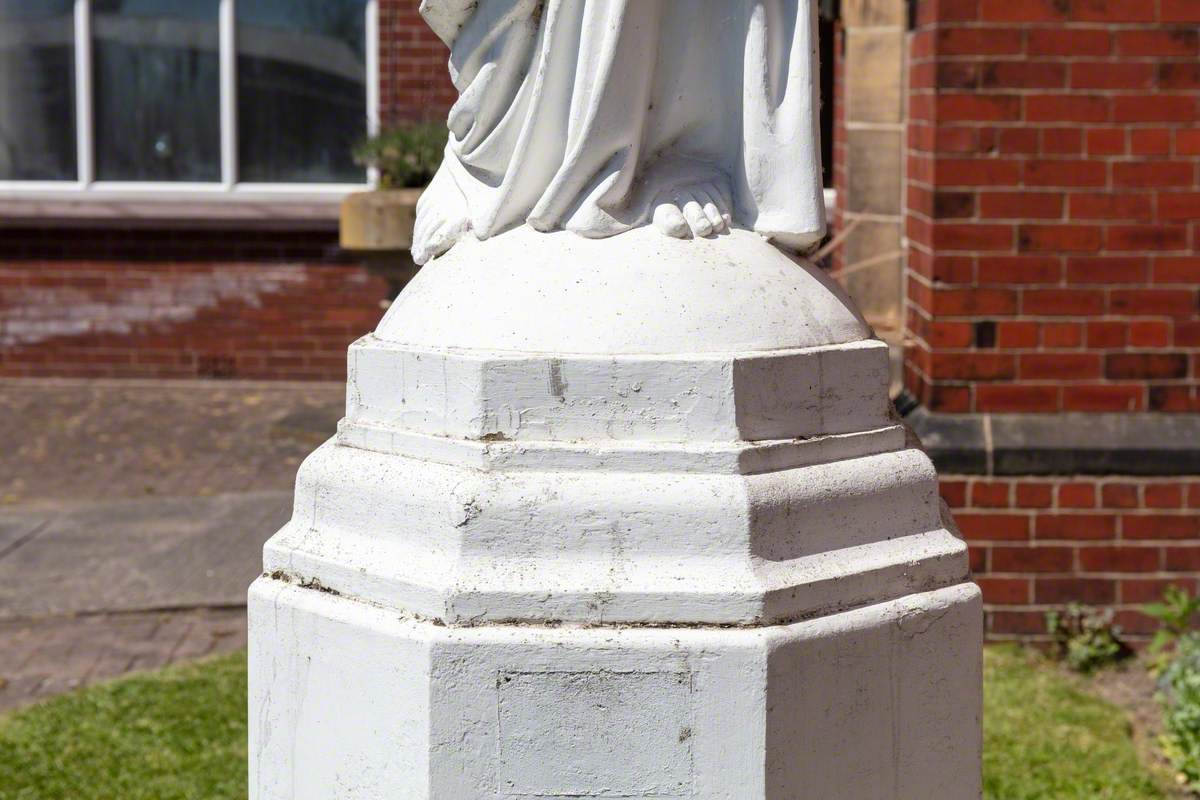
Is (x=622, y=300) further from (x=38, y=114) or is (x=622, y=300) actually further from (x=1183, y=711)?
(x=38, y=114)

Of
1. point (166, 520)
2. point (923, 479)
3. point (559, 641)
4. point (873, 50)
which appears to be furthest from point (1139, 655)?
point (166, 520)

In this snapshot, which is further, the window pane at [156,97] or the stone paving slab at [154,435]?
the window pane at [156,97]

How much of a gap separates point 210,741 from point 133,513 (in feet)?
9.78

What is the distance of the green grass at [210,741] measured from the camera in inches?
176

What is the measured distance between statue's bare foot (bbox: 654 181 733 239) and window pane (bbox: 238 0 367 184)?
9437mm

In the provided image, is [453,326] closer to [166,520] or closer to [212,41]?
[166,520]

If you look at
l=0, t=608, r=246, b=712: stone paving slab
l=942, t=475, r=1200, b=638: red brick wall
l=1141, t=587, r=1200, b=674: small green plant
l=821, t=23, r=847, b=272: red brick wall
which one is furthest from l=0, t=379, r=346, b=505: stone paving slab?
l=1141, t=587, r=1200, b=674: small green plant

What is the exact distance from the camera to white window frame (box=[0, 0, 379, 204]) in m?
11.8

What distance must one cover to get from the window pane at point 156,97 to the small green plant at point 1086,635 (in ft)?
26.9

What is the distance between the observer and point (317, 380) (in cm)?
1162

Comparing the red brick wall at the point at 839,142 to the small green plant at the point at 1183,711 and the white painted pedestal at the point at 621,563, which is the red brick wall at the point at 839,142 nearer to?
the small green plant at the point at 1183,711

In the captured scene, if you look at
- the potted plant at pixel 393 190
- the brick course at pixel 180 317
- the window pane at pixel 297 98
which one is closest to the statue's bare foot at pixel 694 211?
the potted plant at pixel 393 190

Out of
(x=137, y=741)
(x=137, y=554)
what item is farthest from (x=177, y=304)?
Result: (x=137, y=741)

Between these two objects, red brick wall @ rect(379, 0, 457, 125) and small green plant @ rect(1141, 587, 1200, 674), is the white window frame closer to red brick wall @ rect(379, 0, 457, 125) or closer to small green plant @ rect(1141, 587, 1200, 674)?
red brick wall @ rect(379, 0, 457, 125)
